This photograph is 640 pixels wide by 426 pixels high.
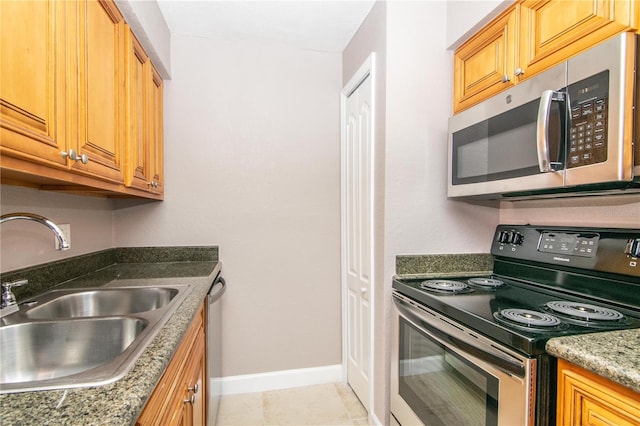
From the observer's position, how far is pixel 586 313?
1104mm

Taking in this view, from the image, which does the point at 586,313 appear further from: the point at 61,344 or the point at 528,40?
the point at 61,344

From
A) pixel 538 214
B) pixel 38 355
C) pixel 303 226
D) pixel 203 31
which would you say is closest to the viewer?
pixel 38 355

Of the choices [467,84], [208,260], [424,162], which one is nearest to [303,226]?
[208,260]

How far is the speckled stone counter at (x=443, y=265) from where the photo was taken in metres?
1.77

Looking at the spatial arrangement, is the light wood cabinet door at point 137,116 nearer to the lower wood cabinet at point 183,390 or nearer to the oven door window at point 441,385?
the lower wood cabinet at point 183,390

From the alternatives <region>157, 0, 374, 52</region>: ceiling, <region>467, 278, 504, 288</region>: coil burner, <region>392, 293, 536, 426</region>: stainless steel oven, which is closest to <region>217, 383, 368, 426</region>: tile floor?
<region>392, 293, 536, 426</region>: stainless steel oven

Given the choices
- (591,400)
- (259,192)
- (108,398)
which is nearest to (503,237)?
(591,400)

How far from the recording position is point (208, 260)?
89.7 inches

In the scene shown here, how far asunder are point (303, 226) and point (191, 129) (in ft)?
3.28

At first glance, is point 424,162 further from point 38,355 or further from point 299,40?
point 38,355

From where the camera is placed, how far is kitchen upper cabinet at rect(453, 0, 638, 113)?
106 centimetres

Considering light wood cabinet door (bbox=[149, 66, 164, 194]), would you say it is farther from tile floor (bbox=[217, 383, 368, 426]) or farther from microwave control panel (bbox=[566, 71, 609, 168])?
microwave control panel (bbox=[566, 71, 609, 168])

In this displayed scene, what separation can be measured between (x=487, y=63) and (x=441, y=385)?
1.43 m

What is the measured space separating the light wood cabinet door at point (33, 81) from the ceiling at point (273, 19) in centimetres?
116
